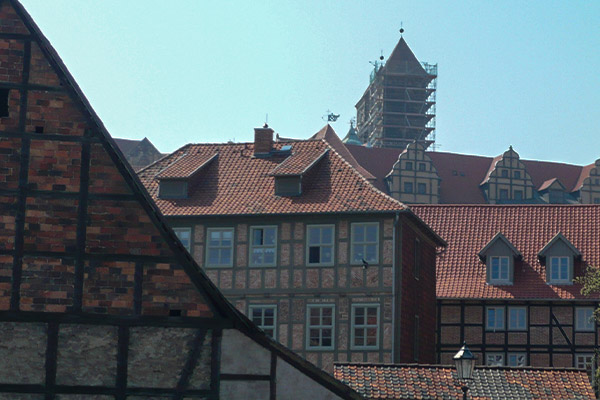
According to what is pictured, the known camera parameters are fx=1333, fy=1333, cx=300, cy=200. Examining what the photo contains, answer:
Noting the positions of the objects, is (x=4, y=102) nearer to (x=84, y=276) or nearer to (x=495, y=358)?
(x=84, y=276)

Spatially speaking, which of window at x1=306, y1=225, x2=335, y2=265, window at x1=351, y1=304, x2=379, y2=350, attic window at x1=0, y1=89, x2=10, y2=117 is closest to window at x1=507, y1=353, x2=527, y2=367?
window at x1=351, y1=304, x2=379, y2=350

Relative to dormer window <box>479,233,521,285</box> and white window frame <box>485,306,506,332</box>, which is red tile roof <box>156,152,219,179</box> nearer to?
dormer window <box>479,233,521,285</box>

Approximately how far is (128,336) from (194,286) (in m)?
1.04

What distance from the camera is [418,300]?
38.5 meters

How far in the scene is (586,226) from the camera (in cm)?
4538

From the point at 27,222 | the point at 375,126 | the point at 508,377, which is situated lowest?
the point at 508,377

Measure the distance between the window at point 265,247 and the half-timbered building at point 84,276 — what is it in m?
19.3

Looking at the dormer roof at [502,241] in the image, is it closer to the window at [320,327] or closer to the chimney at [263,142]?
the chimney at [263,142]

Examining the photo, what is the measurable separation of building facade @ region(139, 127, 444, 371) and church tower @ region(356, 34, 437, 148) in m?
70.9

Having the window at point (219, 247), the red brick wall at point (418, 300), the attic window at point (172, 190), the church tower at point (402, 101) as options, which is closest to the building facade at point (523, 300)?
the red brick wall at point (418, 300)

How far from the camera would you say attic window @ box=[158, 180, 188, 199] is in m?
38.0

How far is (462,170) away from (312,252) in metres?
52.6

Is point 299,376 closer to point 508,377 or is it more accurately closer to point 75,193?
point 75,193

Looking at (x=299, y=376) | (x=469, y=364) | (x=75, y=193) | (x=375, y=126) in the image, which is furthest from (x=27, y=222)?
(x=375, y=126)
